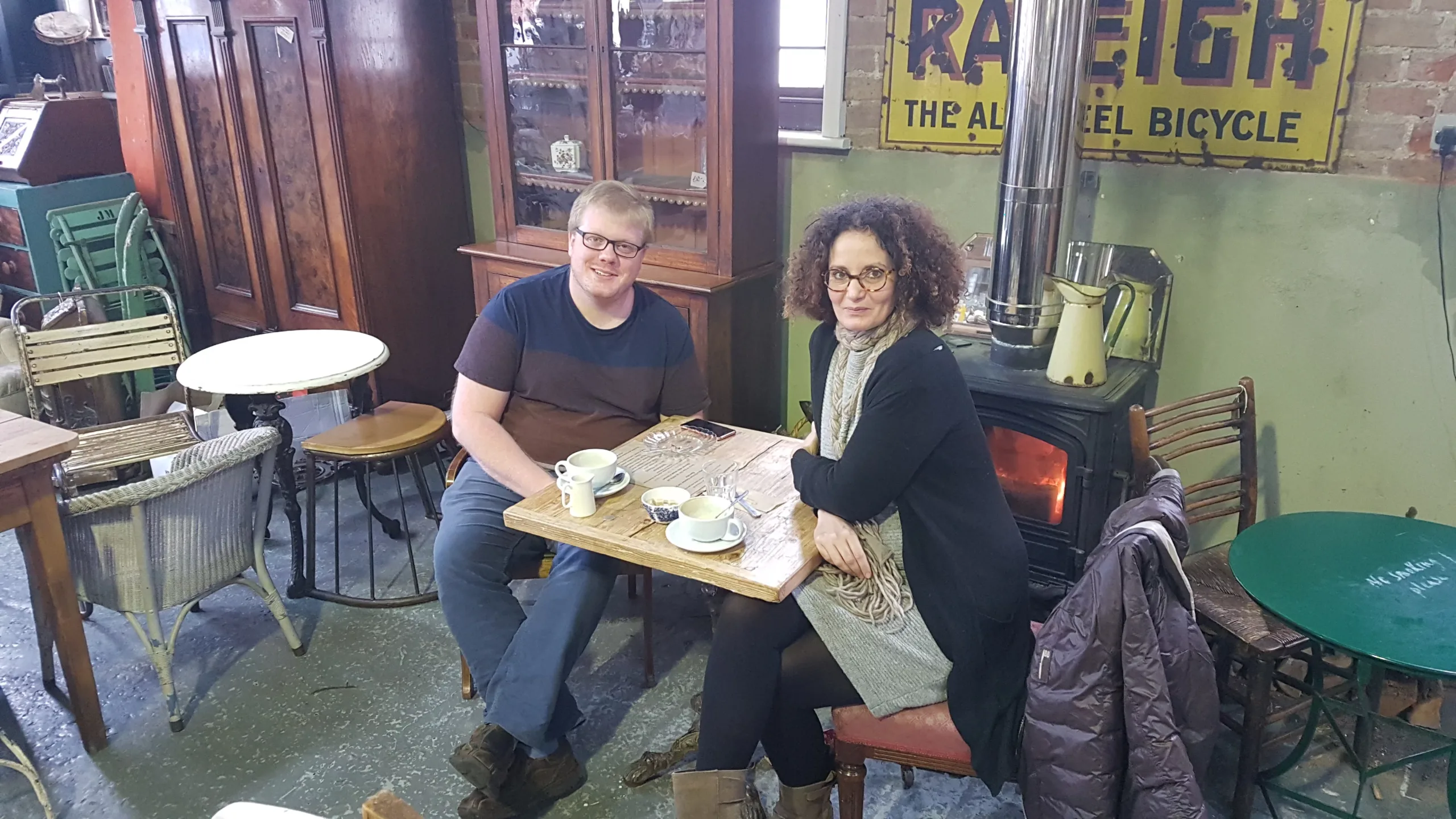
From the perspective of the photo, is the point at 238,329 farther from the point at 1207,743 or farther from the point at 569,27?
the point at 1207,743

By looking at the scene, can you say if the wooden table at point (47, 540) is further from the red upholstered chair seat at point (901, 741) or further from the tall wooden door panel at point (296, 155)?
the red upholstered chair seat at point (901, 741)

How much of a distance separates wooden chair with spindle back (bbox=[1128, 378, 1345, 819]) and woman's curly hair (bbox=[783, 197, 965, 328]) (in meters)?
0.63

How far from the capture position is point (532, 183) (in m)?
3.25

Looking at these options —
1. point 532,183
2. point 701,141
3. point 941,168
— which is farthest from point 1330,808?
point 532,183

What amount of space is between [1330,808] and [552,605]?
1595 millimetres

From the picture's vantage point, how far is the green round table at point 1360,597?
1525mm

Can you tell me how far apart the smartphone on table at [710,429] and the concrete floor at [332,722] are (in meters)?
0.70

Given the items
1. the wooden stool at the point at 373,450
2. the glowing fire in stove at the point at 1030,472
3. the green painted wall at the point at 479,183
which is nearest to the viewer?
the glowing fire in stove at the point at 1030,472

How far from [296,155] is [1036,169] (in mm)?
2561

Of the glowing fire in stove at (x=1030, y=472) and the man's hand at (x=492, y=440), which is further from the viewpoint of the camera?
the glowing fire in stove at (x=1030, y=472)

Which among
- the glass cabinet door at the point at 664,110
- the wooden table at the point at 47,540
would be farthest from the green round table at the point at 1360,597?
the wooden table at the point at 47,540

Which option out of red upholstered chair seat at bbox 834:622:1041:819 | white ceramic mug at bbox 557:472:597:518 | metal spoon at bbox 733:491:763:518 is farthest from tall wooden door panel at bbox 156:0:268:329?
red upholstered chair seat at bbox 834:622:1041:819

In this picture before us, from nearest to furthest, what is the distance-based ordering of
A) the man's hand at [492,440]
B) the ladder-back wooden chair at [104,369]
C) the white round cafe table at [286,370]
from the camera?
the man's hand at [492,440] → the white round cafe table at [286,370] → the ladder-back wooden chair at [104,369]

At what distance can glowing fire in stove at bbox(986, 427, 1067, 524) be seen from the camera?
7.89 ft
